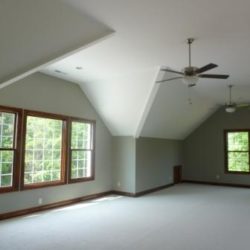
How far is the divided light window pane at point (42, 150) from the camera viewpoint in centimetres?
554

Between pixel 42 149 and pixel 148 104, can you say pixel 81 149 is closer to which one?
pixel 42 149

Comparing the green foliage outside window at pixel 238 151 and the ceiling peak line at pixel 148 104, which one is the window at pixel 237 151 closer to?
the green foliage outside window at pixel 238 151

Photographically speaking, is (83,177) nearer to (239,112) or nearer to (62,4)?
(62,4)

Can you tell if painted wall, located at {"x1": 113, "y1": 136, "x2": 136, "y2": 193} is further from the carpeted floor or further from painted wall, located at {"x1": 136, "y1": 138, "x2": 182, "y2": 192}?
the carpeted floor

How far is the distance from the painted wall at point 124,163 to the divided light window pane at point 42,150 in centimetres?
192

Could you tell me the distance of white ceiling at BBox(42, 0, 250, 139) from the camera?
3148 millimetres

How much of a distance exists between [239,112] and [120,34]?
7261 millimetres

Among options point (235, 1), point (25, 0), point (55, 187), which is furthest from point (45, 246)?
point (235, 1)

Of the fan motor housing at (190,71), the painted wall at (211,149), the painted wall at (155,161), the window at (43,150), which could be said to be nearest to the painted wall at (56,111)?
the window at (43,150)

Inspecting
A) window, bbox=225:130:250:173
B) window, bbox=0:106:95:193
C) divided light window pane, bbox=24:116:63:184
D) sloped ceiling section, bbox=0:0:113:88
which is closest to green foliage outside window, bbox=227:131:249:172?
window, bbox=225:130:250:173

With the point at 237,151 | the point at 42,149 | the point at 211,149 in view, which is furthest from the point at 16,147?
the point at 237,151

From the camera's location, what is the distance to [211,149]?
10086 mm

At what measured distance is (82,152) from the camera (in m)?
6.86

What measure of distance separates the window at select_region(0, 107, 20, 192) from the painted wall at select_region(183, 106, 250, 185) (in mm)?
7026
